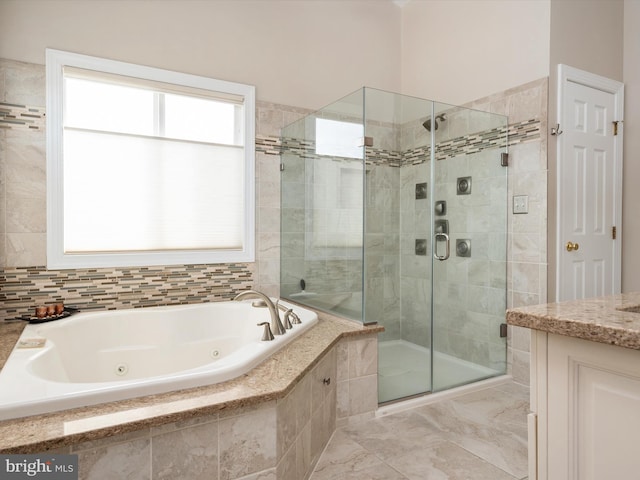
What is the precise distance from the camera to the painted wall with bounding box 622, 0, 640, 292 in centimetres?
304

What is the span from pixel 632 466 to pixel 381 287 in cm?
170

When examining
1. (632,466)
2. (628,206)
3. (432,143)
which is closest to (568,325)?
(632,466)

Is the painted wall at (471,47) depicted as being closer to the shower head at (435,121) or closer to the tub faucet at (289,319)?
the shower head at (435,121)

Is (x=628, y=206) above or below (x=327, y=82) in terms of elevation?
below

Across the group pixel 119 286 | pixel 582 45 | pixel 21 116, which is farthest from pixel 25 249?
pixel 582 45

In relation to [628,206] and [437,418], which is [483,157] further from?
[437,418]

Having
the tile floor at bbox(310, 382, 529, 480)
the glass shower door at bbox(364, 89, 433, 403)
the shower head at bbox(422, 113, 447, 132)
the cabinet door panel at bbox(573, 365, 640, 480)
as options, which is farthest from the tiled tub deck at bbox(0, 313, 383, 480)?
the shower head at bbox(422, 113, 447, 132)

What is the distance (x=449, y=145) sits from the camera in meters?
2.76

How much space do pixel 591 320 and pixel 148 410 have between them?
119 cm

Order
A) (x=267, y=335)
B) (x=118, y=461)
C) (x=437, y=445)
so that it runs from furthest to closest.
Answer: (x=437, y=445)
(x=267, y=335)
(x=118, y=461)

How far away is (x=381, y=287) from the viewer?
→ 99.3 inches

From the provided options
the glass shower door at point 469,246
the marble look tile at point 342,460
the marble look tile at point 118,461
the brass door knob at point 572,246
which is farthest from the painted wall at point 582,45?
the marble look tile at point 118,461

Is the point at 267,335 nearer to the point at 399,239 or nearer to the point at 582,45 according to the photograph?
the point at 399,239

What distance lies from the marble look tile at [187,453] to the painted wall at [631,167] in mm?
3166
